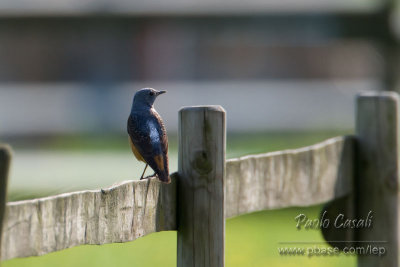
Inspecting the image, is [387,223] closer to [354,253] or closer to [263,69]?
[354,253]

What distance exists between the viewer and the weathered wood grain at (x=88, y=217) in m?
1.59

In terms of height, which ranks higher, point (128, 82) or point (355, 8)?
point (355, 8)

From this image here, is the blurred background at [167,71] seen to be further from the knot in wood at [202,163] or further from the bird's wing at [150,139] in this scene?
the knot in wood at [202,163]

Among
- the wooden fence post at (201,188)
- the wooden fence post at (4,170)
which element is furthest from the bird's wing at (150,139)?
the wooden fence post at (4,170)

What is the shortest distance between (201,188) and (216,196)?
5 centimetres

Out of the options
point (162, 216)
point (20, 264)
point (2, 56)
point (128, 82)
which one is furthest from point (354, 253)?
point (2, 56)

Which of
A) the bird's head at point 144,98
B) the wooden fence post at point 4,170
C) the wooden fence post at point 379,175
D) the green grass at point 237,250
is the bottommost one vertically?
the green grass at point 237,250

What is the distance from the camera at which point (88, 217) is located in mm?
Answer: 1838

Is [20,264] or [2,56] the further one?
[2,56]

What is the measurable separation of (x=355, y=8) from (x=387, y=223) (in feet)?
12.9

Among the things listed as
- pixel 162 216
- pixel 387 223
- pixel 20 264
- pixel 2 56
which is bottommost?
pixel 20 264

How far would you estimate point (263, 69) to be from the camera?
9461 mm

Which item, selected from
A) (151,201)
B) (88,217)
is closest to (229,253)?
(151,201)

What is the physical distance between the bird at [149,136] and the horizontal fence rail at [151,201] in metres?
0.16
